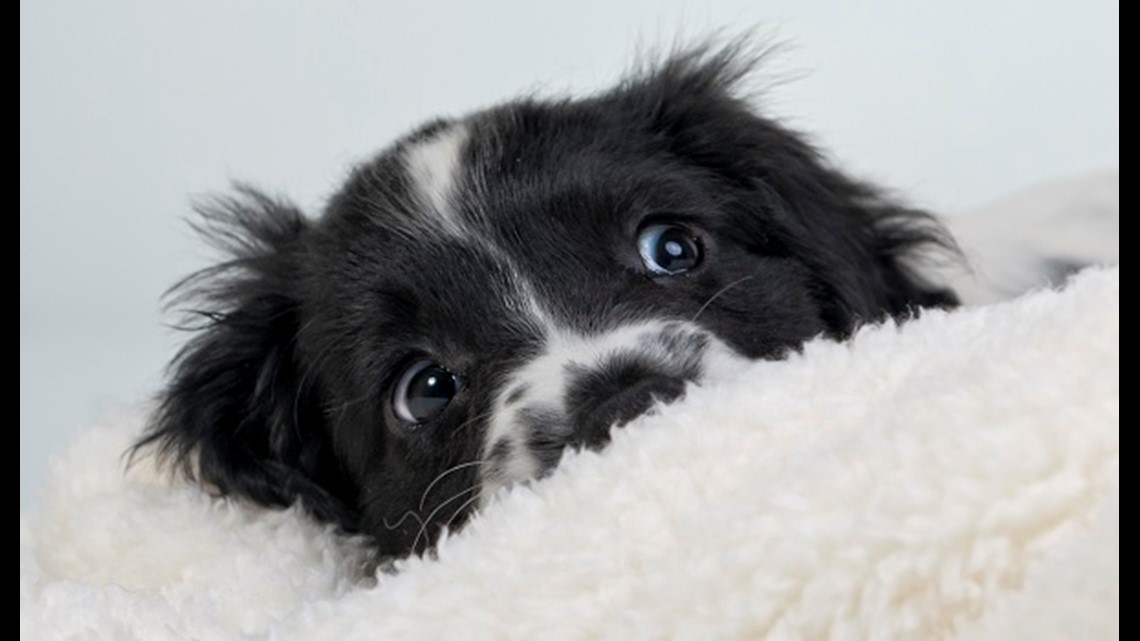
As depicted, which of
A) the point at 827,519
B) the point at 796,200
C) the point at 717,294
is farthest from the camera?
the point at 796,200

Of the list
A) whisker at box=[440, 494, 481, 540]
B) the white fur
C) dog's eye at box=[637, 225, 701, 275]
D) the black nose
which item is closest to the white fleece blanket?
the black nose

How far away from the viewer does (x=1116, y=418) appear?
0.72 m

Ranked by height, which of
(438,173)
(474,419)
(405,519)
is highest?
(438,173)

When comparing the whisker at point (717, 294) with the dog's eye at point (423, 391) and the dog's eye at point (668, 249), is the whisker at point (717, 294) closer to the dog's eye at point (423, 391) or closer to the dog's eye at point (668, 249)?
the dog's eye at point (668, 249)

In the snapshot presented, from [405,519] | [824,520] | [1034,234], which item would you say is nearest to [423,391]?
[405,519]

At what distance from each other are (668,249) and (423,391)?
0.96 ft

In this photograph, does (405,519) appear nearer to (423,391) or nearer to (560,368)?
(423,391)

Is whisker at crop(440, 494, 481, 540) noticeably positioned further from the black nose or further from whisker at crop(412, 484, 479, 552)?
the black nose

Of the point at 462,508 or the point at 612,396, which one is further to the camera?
the point at 462,508

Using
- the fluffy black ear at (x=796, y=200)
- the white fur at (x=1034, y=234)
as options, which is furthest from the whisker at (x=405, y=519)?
the white fur at (x=1034, y=234)

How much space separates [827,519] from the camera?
777 millimetres

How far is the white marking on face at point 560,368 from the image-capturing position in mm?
1317

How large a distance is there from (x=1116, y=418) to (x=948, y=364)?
0.70 ft

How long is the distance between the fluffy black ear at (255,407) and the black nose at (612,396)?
1.56 ft
